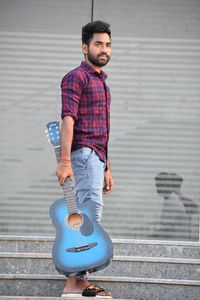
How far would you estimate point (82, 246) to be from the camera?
488cm

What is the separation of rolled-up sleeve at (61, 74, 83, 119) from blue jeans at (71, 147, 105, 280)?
0.95 ft

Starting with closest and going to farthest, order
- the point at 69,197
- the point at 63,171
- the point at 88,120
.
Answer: the point at 63,171 → the point at 69,197 → the point at 88,120

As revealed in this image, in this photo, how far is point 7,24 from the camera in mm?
7207

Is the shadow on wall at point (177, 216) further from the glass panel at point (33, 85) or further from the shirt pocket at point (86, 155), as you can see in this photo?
the shirt pocket at point (86, 155)

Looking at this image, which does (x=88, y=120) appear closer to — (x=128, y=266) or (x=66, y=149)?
(x=66, y=149)

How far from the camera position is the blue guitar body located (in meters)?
4.87

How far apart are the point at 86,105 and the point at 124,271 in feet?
5.54

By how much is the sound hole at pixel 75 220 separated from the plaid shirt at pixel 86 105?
0.46m

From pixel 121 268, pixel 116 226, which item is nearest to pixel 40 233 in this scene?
pixel 116 226

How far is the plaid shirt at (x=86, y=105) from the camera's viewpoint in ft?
16.3

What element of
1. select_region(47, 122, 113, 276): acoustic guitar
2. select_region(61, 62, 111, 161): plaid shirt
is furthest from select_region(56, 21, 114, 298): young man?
select_region(47, 122, 113, 276): acoustic guitar

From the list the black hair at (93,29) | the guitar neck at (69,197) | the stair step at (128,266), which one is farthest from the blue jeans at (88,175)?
the stair step at (128,266)

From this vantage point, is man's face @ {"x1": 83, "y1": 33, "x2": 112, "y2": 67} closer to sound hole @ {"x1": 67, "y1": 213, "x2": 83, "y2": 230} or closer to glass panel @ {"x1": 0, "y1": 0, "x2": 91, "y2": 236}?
sound hole @ {"x1": 67, "y1": 213, "x2": 83, "y2": 230}

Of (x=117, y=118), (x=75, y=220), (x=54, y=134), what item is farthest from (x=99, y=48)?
(x=117, y=118)
